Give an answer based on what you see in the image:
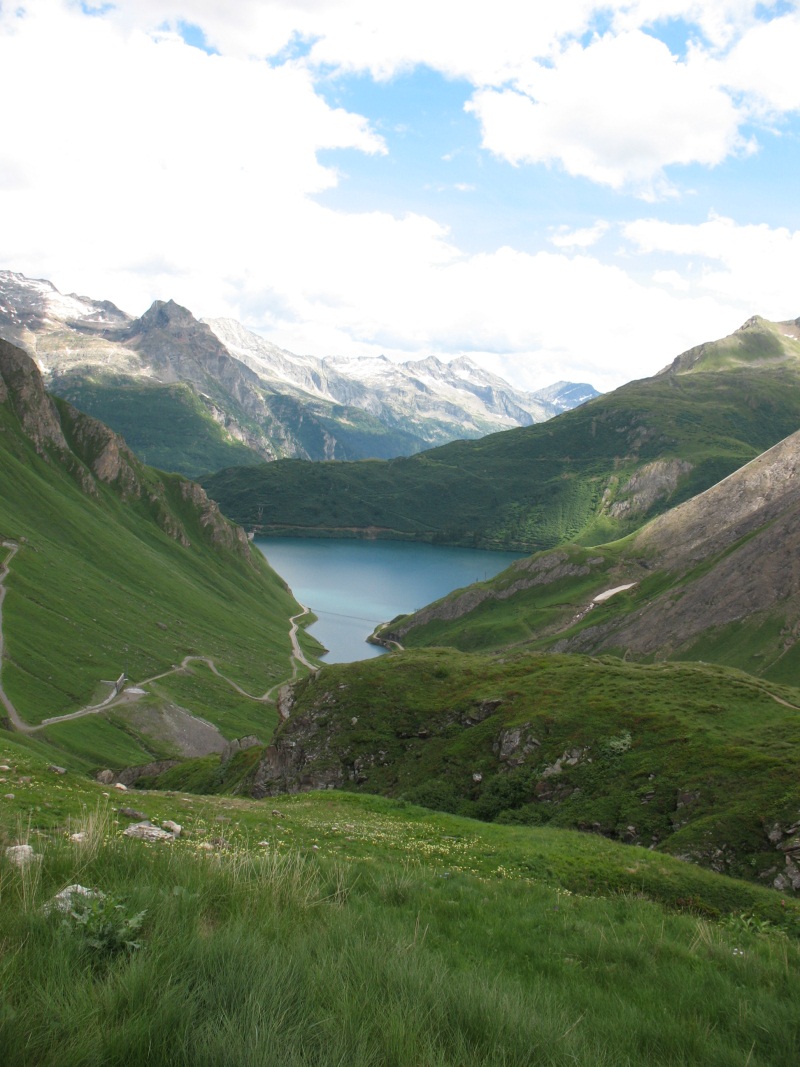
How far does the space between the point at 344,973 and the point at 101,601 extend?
131 meters

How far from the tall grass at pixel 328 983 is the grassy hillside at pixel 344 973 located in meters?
0.02

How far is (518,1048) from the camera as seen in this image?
17.7 feet

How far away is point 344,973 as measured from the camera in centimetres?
607

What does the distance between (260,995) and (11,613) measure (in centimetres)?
11060

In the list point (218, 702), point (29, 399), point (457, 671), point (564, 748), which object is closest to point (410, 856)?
point (564, 748)

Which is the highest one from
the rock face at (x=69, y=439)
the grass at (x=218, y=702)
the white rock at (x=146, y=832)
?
the rock face at (x=69, y=439)

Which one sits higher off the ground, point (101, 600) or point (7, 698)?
point (101, 600)

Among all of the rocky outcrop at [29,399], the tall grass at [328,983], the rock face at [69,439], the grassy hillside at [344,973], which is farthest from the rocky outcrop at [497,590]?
the tall grass at [328,983]

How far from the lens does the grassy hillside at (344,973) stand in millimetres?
4828

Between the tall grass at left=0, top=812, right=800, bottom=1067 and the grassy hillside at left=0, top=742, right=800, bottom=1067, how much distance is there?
0.02m

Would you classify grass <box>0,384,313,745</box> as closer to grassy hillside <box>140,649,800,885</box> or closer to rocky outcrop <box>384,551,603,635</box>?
rocky outcrop <box>384,551,603,635</box>

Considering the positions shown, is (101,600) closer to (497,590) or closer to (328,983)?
(497,590)

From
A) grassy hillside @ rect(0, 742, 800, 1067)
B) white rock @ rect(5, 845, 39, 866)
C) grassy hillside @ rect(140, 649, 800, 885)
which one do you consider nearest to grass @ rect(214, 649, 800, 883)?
grassy hillside @ rect(140, 649, 800, 885)

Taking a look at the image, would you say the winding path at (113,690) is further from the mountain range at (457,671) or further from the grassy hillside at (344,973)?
the grassy hillside at (344,973)
